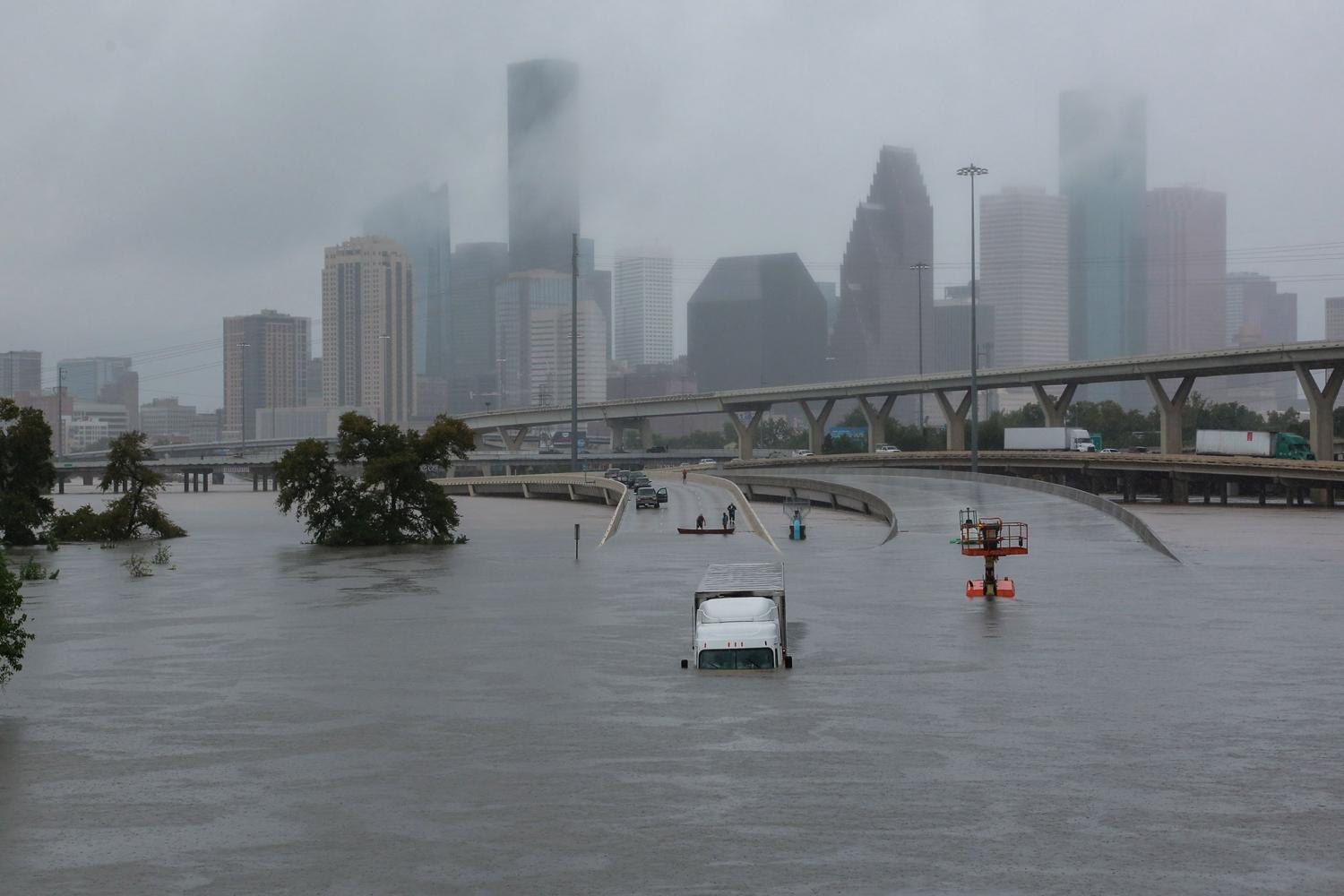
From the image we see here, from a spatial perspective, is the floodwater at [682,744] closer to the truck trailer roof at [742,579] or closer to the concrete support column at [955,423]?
the truck trailer roof at [742,579]

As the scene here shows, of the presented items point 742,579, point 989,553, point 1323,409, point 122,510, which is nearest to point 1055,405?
point 1323,409

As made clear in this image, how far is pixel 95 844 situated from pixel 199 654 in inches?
737

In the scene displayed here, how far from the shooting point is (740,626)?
31297 mm

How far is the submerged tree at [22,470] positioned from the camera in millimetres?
78062

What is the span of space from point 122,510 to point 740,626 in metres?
66.3

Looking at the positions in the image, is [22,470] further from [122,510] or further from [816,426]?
[816,426]

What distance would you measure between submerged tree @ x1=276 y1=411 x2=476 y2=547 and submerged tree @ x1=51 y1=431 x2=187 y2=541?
11765mm

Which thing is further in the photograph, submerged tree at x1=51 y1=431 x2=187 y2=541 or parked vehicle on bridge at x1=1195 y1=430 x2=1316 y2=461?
parked vehicle on bridge at x1=1195 y1=430 x2=1316 y2=461

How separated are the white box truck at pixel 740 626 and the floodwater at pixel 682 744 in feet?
2.35

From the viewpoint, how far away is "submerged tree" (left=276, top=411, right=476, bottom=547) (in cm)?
7975

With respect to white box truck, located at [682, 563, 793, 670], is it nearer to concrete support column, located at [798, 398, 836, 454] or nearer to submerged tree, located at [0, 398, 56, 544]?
submerged tree, located at [0, 398, 56, 544]

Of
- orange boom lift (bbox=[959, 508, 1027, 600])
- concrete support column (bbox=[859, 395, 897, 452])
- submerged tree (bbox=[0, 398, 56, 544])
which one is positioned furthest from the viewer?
concrete support column (bbox=[859, 395, 897, 452])

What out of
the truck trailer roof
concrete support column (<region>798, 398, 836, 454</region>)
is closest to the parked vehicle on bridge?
concrete support column (<region>798, 398, 836, 454</region>)

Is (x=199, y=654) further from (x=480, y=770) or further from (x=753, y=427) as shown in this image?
(x=753, y=427)
